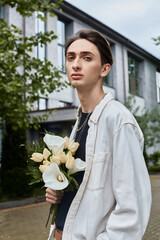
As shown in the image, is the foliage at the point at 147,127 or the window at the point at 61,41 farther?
the foliage at the point at 147,127

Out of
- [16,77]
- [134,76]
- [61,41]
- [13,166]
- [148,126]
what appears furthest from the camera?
[134,76]

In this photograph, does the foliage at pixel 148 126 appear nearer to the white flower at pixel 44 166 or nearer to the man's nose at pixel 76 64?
the man's nose at pixel 76 64

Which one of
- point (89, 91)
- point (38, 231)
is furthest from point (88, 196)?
point (38, 231)

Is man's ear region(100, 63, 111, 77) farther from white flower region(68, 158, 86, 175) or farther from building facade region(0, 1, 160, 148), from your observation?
building facade region(0, 1, 160, 148)

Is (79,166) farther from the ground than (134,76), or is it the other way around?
(134,76)

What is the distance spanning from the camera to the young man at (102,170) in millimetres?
1275

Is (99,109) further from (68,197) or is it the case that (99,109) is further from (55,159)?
(68,197)

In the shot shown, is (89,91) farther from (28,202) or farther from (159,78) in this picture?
(159,78)

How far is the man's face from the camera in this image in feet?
5.14

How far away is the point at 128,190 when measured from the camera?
1279 millimetres

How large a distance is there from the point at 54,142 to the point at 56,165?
0.18 metres

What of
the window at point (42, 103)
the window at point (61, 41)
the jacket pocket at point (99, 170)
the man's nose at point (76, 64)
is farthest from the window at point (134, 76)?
the jacket pocket at point (99, 170)

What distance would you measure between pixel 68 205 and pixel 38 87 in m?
6.91

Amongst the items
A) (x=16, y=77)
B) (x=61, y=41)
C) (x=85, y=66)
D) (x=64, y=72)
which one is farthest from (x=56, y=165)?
(x=61, y=41)
